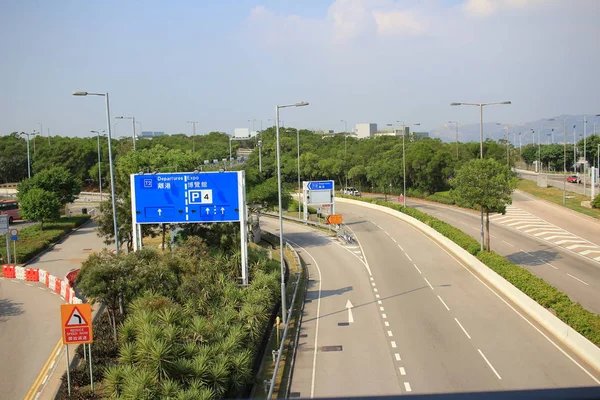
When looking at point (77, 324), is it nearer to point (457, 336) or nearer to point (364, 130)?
point (457, 336)

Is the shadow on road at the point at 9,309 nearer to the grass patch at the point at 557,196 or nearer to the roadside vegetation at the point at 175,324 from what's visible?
the roadside vegetation at the point at 175,324

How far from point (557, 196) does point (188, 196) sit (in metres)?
48.9

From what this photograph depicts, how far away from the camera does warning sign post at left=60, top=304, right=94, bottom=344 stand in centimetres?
1480

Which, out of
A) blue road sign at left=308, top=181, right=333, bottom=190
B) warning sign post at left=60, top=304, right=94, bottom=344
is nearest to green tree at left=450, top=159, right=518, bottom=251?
blue road sign at left=308, top=181, right=333, bottom=190

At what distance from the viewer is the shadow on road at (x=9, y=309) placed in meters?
23.8

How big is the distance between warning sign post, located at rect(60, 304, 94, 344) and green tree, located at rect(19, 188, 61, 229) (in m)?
33.5

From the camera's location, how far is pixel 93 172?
78.9 meters

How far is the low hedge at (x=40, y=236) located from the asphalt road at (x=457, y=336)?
20045 millimetres

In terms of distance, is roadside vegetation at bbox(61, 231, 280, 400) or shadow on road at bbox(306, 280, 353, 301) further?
shadow on road at bbox(306, 280, 353, 301)

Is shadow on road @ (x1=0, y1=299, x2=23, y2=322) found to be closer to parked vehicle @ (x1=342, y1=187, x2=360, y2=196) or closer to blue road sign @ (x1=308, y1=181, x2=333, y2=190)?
blue road sign @ (x1=308, y1=181, x2=333, y2=190)

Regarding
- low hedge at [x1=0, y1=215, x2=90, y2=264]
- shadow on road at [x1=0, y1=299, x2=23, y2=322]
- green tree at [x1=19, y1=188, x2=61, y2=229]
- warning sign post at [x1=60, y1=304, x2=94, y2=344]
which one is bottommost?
shadow on road at [x1=0, y1=299, x2=23, y2=322]

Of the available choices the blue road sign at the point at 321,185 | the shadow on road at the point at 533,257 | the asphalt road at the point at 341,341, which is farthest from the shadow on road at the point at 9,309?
the blue road sign at the point at 321,185

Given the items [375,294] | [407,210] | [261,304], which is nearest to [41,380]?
[261,304]

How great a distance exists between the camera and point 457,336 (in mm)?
20703
